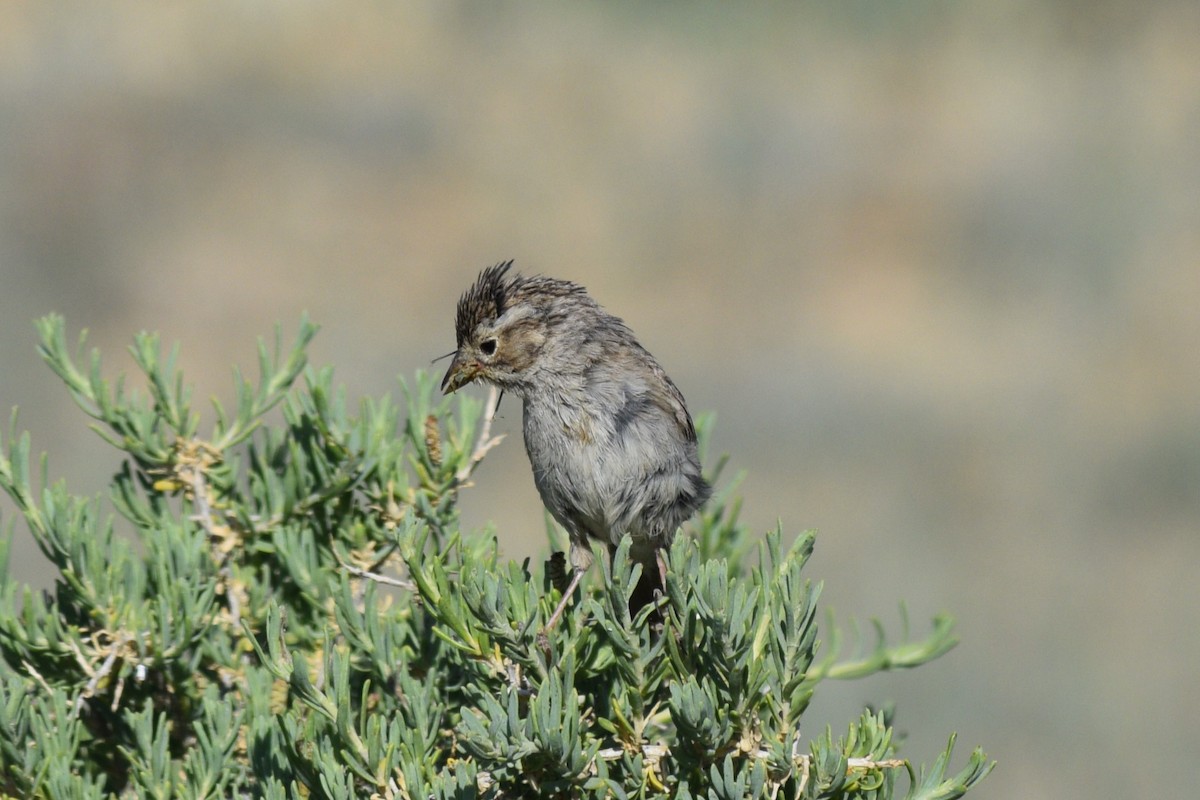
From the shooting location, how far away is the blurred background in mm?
9531

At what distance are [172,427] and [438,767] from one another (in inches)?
41.7

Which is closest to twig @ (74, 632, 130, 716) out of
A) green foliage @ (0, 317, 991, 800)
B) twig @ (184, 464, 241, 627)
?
green foliage @ (0, 317, 991, 800)

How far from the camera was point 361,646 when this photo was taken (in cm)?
254

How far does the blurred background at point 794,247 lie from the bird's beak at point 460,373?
5154 mm

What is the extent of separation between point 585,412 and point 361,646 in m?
1.30

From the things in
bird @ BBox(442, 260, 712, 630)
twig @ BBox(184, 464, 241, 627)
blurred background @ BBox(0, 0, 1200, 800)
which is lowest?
twig @ BBox(184, 464, 241, 627)

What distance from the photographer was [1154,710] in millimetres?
8656

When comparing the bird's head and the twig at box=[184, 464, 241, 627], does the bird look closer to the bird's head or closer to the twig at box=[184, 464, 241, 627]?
the bird's head

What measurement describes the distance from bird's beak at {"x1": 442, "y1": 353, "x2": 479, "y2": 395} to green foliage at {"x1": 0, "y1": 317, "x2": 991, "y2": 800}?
246 mm

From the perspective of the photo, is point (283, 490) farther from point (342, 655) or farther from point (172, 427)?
point (342, 655)

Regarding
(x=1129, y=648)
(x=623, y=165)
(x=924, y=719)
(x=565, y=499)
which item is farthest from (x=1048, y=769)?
(x=623, y=165)

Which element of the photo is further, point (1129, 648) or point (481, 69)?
point (481, 69)

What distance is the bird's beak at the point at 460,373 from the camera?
12.1 feet

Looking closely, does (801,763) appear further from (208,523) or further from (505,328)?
(505,328)
